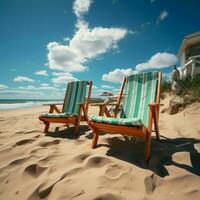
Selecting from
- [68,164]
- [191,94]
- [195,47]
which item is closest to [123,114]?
[68,164]

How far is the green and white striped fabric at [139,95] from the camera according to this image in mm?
2782

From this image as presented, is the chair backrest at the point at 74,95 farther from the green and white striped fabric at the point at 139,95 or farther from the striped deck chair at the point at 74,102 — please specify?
the green and white striped fabric at the point at 139,95

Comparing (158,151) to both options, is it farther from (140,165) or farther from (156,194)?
(156,194)

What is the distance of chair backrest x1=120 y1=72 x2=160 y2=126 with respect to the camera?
279 centimetres

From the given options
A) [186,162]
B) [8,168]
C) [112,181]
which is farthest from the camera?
[8,168]

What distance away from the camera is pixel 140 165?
73.7 inches

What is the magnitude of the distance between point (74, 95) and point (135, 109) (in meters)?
1.83

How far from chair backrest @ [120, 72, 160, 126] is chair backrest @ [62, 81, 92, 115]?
1.11 metres

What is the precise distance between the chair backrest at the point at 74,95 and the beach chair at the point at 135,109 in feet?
3.65

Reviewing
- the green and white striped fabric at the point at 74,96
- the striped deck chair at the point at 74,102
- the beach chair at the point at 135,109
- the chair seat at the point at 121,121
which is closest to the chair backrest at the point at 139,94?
the beach chair at the point at 135,109

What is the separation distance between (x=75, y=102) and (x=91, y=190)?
280 centimetres

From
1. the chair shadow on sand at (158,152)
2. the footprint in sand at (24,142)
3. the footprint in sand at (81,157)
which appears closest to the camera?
the chair shadow on sand at (158,152)

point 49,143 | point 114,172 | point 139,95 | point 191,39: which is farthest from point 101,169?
point 191,39

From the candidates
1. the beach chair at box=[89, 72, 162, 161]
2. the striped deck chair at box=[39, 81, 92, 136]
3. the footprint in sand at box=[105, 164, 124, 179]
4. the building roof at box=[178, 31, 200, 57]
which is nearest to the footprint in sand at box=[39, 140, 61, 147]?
the striped deck chair at box=[39, 81, 92, 136]
